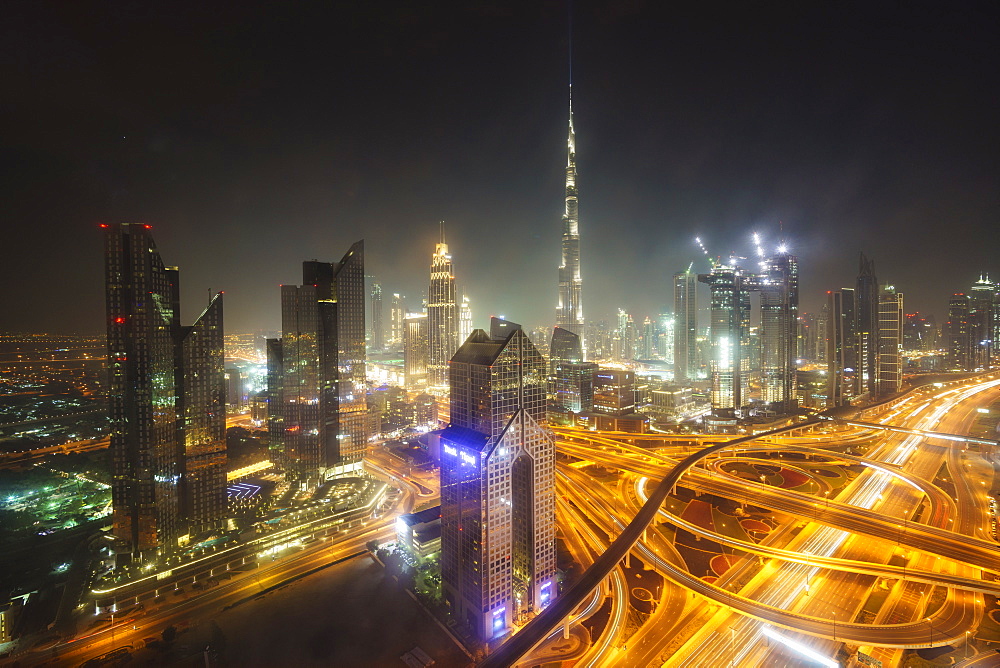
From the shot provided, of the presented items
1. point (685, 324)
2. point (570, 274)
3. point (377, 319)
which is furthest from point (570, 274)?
point (377, 319)

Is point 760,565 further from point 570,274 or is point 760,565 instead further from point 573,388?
point 570,274

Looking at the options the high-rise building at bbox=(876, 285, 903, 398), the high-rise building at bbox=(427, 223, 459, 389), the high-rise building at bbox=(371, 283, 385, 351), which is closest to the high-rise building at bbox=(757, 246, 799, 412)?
the high-rise building at bbox=(876, 285, 903, 398)

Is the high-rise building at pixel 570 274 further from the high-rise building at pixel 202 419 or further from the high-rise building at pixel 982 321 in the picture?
the high-rise building at pixel 202 419

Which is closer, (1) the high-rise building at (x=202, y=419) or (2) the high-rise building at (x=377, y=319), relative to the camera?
(1) the high-rise building at (x=202, y=419)

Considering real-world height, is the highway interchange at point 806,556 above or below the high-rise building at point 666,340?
below

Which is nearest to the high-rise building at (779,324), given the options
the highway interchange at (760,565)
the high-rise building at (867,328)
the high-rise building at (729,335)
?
the high-rise building at (729,335)

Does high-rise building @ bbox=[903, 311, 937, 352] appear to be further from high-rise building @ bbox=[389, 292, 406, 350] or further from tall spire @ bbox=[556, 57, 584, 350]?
high-rise building @ bbox=[389, 292, 406, 350]

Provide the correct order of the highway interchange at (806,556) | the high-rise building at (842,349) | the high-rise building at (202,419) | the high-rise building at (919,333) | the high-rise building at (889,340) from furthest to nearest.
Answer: the high-rise building at (919,333)
the high-rise building at (889,340)
the high-rise building at (842,349)
the high-rise building at (202,419)
the highway interchange at (806,556)
